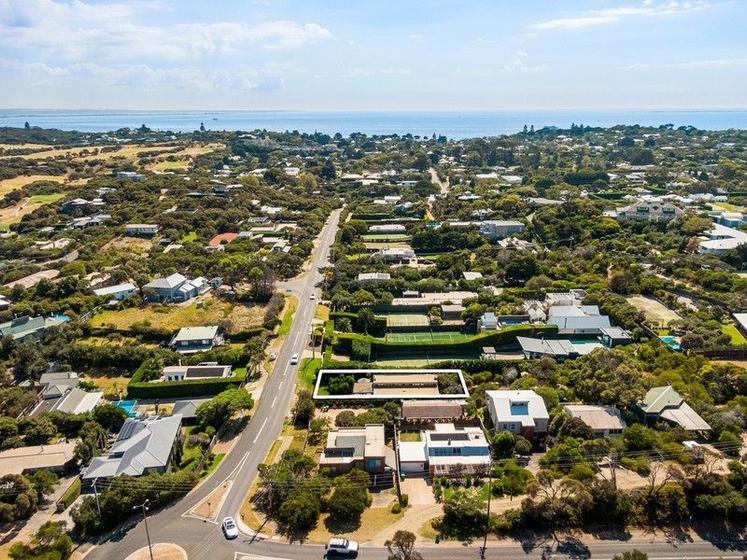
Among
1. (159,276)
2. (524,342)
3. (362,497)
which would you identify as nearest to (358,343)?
(524,342)

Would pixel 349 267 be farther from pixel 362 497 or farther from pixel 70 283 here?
pixel 362 497

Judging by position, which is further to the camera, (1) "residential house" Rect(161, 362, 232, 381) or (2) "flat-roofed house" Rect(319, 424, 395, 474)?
(1) "residential house" Rect(161, 362, 232, 381)

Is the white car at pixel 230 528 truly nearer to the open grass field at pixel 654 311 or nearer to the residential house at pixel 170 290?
the residential house at pixel 170 290

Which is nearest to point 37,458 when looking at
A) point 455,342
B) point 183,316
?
point 183,316

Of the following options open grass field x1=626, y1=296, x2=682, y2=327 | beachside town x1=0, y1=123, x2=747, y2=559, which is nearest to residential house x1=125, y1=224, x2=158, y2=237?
beachside town x1=0, y1=123, x2=747, y2=559

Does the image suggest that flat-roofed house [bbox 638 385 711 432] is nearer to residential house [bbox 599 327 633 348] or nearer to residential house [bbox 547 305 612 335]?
residential house [bbox 599 327 633 348]

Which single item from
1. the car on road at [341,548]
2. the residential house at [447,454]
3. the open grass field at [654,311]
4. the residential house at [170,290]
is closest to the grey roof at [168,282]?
the residential house at [170,290]

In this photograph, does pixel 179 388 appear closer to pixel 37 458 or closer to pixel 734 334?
pixel 37 458
